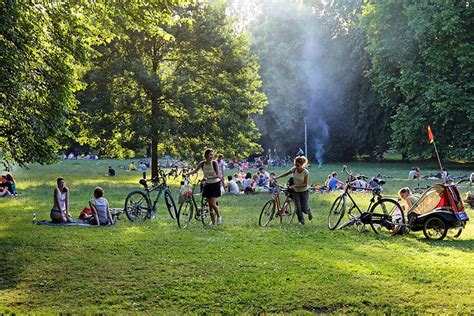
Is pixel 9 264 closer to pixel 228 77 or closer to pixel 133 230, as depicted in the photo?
pixel 133 230

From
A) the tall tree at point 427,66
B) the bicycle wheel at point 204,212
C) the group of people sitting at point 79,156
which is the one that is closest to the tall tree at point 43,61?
the bicycle wheel at point 204,212

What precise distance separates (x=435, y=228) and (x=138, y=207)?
7.28 metres

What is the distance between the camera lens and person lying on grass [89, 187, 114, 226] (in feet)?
46.8

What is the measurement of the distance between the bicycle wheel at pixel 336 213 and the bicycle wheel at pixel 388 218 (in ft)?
2.65

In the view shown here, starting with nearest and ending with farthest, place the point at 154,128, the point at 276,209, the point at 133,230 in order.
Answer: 1. the point at 133,230
2. the point at 276,209
3. the point at 154,128

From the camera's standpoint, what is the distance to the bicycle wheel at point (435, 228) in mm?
12055

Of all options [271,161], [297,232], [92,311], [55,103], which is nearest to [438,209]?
[297,232]

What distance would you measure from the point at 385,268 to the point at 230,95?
2261 centimetres

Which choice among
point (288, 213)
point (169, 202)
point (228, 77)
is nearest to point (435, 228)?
point (288, 213)

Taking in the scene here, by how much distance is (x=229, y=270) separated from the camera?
893cm

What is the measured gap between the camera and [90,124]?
30266mm

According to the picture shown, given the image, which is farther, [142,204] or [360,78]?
[360,78]

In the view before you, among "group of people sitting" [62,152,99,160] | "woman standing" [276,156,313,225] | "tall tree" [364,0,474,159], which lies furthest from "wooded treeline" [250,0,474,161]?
"group of people sitting" [62,152,99,160]

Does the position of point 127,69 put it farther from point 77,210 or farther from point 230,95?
point 77,210
